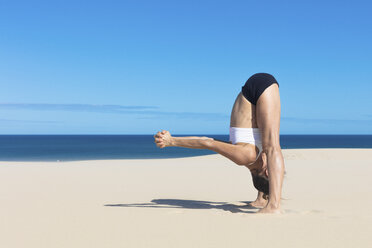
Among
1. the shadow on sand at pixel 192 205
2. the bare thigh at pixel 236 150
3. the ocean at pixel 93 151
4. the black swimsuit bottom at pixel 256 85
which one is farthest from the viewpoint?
Result: the ocean at pixel 93 151

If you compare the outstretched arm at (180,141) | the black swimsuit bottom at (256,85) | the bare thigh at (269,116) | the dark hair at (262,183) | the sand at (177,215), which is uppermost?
the black swimsuit bottom at (256,85)

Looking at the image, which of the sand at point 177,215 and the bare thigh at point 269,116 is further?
the bare thigh at point 269,116

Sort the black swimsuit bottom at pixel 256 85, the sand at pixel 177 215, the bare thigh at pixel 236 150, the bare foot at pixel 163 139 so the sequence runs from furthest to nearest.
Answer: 1. the black swimsuit bottom at pixel 256 85
2. the bare thigh at pixel 236 150
3. the bare foot at pixel 163 139
4. the sand at pixel 177 215

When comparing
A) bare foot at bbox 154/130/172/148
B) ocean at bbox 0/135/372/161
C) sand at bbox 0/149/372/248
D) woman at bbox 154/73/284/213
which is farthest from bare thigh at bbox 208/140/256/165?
ocean at bbox 0/135/372/161

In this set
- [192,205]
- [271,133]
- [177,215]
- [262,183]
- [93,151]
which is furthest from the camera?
[93,151]

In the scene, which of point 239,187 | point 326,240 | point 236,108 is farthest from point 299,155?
point 326,240

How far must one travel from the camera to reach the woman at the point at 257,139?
496 centimetres

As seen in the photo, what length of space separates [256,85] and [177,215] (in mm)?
2097

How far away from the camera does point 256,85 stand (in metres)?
5.19

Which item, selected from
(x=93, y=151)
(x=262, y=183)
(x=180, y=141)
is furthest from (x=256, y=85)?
(x=93, y=151)

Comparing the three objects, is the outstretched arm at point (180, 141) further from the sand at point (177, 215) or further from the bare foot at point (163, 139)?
the sand at point (177, 215)

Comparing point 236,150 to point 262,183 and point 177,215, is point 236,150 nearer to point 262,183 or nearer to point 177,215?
point 262,183

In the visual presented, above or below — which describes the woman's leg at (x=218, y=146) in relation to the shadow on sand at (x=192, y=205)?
above

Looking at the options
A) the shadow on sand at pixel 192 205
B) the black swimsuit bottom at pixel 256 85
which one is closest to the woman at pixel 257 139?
the black swimsuit bottom at pixel 256 85
